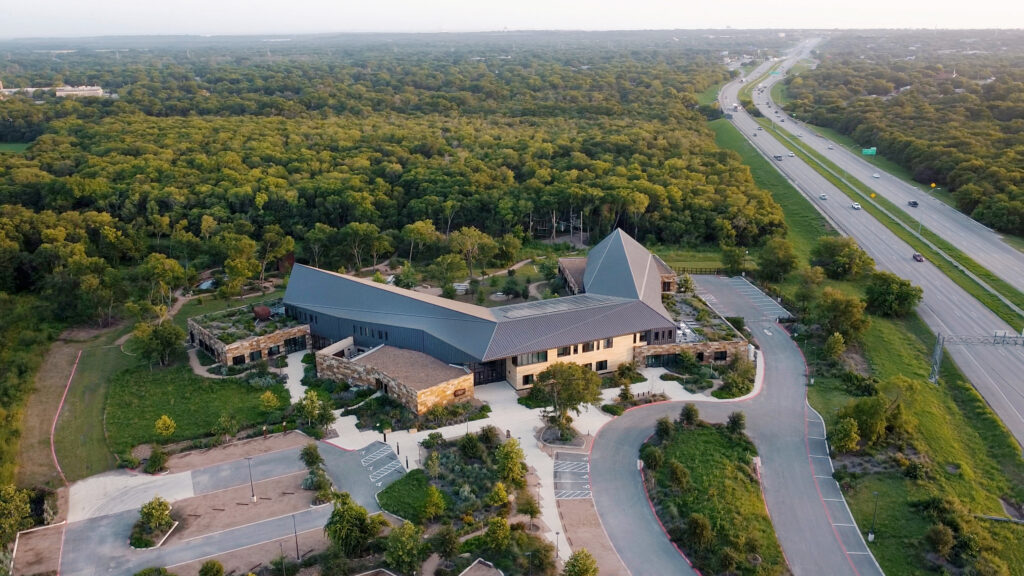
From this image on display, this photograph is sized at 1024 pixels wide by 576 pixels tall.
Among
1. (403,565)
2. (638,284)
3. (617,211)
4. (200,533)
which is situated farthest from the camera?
(617,211)

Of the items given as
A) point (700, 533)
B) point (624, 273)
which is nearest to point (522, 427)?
point (700, 533)

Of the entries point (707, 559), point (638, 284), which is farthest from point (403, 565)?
point (638, 284)

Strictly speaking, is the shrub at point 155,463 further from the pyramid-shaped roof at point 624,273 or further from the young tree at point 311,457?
the pyramid-shaped roof at point 624,273

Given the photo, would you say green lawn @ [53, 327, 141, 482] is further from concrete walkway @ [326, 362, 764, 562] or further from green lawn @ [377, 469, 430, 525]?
green lawn @ [377, 469, 430, 525]

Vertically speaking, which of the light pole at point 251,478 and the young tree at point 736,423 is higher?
the young tree at point 736,423

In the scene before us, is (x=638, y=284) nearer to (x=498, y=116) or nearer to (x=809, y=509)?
(x=809, y=509)

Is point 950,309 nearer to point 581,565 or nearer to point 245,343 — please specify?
point 581,565

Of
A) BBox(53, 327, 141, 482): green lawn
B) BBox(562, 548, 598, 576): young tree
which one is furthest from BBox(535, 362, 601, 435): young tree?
BBox(53, 327, 141, 482): green lawn

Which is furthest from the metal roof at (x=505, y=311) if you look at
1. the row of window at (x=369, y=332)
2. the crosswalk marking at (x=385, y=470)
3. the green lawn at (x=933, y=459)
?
the green lawn at (x=933, y=459)
